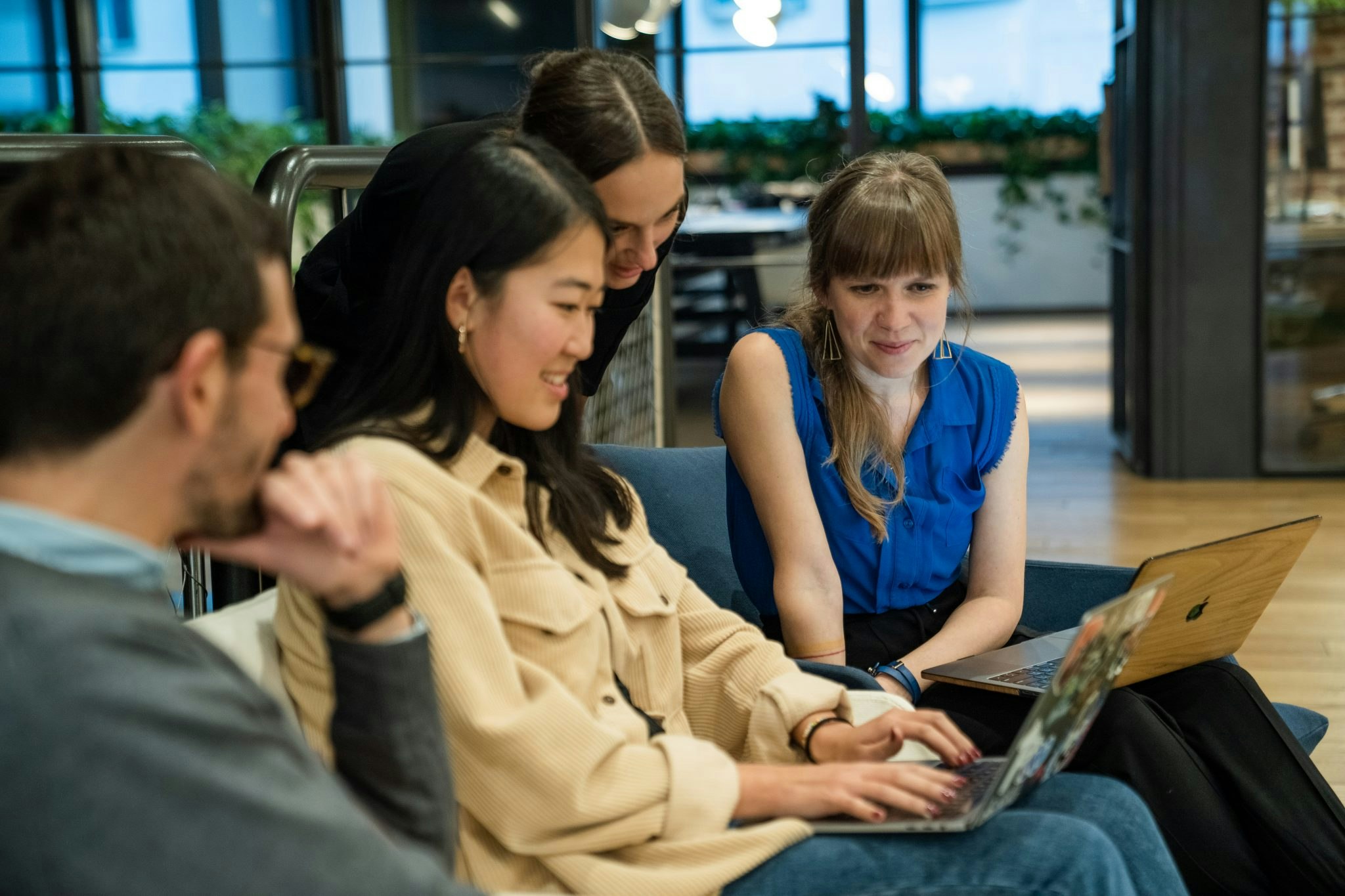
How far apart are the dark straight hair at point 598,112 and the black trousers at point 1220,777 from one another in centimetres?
79

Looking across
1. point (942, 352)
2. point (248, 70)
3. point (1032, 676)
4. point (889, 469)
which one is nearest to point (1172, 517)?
point (942, 352)

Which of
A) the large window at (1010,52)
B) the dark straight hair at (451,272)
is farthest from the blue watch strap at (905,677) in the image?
the large window at (1010,52)

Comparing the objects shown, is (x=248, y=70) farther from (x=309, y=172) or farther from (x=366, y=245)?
(x=366, y=245)

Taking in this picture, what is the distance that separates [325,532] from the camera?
85 centimetres

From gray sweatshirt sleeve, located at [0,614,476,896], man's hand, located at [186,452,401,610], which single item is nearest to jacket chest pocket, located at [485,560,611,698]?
man's hand, located at [186,452,401,610]

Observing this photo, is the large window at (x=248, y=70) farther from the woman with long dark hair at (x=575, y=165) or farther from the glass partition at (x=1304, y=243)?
the woman with long dark hair at (x=575, y=165)

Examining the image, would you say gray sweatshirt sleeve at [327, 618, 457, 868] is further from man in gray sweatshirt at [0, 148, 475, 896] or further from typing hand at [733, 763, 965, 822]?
typing hand at [733, 763, 965, 822]

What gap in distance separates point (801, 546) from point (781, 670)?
15.0 inches

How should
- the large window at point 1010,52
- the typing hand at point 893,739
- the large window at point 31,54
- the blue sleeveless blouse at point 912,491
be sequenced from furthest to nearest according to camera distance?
the large window at point 1010,52 → the large window at point 31,54 → the blue sleeveless blouse at point 912,491 → the typing hand at point 893,739

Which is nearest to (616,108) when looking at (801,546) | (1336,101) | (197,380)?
(801,546)

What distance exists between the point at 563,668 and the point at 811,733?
35 cm

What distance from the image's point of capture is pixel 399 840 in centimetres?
89

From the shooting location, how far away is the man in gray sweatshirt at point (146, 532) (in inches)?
27.3

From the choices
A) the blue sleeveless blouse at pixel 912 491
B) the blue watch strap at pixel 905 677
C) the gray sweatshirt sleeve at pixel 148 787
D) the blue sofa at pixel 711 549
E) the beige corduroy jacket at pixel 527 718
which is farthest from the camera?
the blue sofa at pixel 711 549
